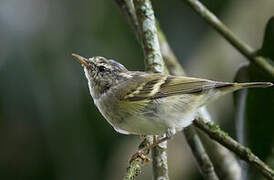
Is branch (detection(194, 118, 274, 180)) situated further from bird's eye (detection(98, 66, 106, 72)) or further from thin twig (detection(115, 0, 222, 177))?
bird's eye (detection(98, 66, 106, 72))

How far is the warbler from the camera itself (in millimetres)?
4043

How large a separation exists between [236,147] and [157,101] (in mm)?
840

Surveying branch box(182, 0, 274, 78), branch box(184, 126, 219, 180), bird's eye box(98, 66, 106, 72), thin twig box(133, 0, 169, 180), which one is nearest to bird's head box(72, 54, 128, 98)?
bird's eye box(98, 66, 106, 72)

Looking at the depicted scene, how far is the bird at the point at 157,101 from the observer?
4.04 m

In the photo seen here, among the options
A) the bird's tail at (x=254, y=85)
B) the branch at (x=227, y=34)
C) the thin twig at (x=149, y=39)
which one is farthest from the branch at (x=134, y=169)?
the branch at (x=227, y=34)

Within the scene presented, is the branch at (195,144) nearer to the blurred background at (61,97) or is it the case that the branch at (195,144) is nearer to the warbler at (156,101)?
the warbler at (156,101)

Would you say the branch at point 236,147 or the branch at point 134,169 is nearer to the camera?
the branch at point 134,169

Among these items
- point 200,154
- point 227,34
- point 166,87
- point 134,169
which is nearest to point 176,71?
point 227,34

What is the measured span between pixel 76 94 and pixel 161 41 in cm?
149

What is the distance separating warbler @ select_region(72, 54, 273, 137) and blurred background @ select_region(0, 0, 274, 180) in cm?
136

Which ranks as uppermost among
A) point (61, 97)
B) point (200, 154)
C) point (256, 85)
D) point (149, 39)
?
point (149, 39)

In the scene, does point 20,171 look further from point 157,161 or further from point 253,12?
point 253,12

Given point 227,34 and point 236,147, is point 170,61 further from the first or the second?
point 236,147

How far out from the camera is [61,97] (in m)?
5.70
